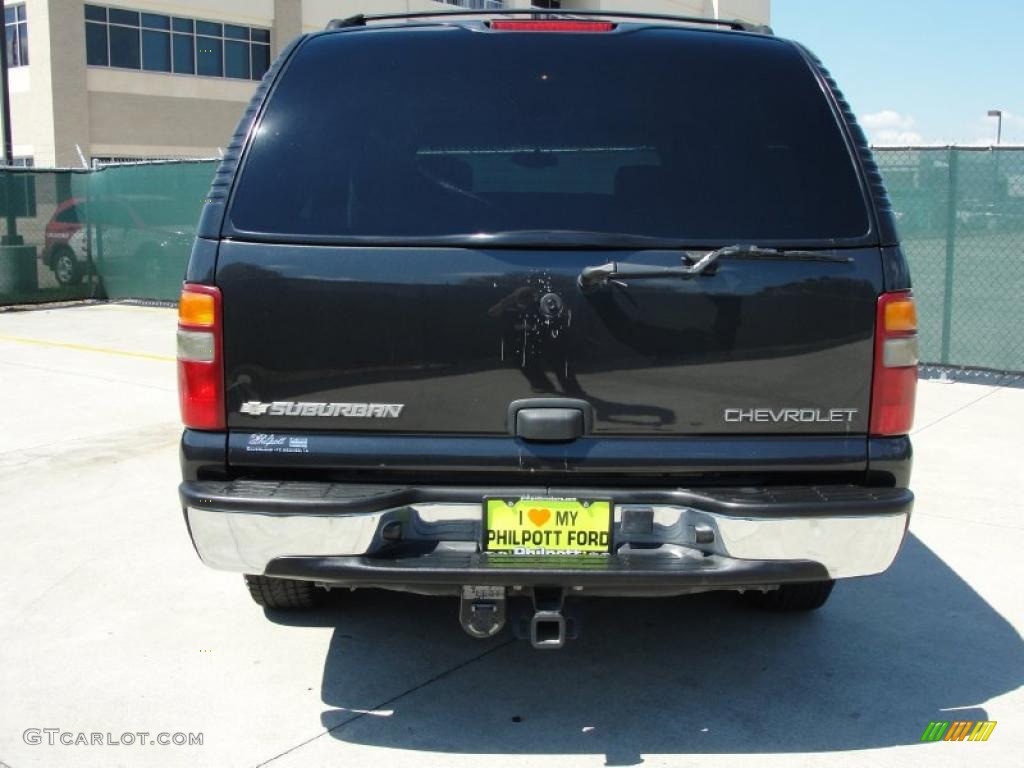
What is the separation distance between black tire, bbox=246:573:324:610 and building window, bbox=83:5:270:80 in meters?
26.4

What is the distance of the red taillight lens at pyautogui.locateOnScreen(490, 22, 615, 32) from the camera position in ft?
11.4

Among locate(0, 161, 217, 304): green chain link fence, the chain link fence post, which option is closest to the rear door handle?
the chain link fence post

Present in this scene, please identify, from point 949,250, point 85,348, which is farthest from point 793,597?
point 85,348

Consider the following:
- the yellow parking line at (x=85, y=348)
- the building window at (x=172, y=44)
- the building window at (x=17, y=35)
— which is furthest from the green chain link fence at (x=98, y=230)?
the building window at (x=17, y=35)

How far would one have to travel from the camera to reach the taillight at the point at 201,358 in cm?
312

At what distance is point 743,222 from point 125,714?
252 cm

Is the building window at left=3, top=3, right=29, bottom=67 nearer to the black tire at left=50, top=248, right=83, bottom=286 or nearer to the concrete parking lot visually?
the black tire at left=50, top=248, right=83, bottom=286

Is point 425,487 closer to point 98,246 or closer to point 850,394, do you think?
point 850,394

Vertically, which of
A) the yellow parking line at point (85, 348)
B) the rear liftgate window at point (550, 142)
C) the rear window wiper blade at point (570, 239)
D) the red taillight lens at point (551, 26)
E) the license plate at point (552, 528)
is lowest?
the yellow parking line at point (85, 348)

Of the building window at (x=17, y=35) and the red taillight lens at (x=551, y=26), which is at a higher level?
the building window at (x=17, y=35)

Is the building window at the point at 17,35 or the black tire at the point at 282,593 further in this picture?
the building window at the point at 17,35

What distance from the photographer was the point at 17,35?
27.4 metres

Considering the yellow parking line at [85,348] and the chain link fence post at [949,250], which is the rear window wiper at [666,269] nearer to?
the chain link fence post at [949,250]

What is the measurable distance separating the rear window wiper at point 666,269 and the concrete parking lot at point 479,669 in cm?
143
